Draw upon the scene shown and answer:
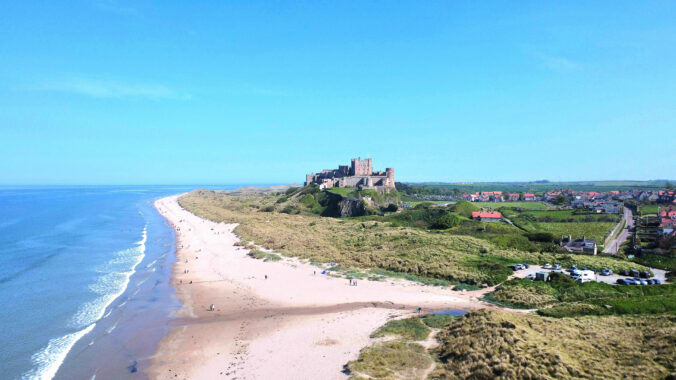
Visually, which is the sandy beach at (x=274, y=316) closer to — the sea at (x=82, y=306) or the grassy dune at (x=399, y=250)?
the sea at (x=82, y=306)

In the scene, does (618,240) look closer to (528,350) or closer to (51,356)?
(528,350)

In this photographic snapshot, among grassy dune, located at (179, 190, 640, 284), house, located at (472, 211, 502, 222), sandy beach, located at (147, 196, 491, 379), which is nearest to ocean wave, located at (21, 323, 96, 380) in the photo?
sandy beach, located at (147, 196, 491, 379)

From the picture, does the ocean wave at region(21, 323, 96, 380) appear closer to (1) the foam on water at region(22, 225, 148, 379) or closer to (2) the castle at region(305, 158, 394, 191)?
(1) the foam on water at region(22, 225, 148, 379)

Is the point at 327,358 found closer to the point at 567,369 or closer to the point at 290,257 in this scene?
the point at 567,369

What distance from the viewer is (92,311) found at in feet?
70.5

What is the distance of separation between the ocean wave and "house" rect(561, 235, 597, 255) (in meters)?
41.4

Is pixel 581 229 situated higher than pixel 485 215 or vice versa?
pixel 485 215

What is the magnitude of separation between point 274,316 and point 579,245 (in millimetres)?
33470

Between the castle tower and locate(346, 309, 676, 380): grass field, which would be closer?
locate(346, 309, 676, 380): grass field

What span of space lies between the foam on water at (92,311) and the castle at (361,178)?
44.6m

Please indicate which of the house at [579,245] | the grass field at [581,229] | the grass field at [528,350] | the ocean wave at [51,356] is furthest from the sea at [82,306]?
the grass field at [581,229]

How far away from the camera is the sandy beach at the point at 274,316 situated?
49.5ft

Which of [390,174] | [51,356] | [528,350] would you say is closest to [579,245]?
[528,350]

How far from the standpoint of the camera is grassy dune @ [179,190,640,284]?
96.6 feet
